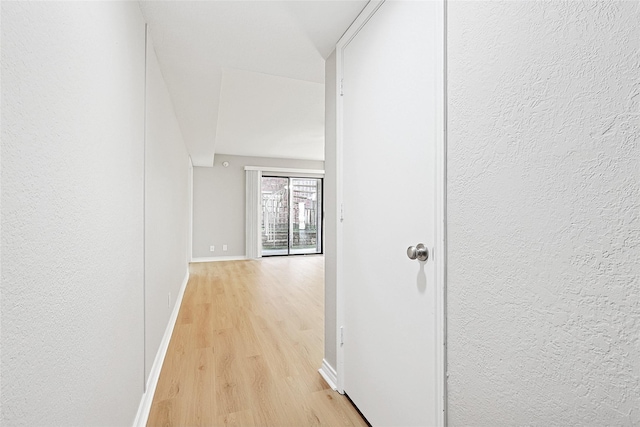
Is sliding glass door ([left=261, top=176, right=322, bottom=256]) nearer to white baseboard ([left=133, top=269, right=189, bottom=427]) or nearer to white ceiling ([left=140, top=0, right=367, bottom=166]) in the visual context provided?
white ceiling ([left=140, top=0, right=367, bottom=166])

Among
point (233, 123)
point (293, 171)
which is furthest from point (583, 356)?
point (293, 171)

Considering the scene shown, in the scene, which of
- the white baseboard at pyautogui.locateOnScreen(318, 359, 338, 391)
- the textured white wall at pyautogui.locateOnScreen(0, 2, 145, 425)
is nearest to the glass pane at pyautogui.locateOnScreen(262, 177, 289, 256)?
the white baseboard at pyautogui.locateOnScreen(318, 359, 338, 391)

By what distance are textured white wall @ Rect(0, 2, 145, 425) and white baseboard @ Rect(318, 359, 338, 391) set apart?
1092 mm

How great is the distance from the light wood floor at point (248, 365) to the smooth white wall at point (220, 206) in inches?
113

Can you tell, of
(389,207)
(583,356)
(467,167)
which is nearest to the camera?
(583,356)

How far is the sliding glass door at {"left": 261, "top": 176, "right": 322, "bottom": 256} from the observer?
7.33 metres

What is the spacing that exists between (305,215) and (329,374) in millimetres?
5767

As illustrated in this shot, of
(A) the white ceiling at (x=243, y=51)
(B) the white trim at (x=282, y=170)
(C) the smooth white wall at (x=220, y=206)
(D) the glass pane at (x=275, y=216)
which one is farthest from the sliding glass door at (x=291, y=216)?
(A) the white ceiling at (x=243, y=51)

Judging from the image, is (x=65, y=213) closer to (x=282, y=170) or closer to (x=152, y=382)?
(x=152, y=382)

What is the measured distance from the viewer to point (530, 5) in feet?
2.58

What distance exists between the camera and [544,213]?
0.75 meters

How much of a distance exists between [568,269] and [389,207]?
0.75 meters

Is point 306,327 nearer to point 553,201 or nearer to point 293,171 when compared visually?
point 553,201

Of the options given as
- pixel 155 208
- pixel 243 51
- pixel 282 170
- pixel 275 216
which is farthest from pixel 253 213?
pixel 243 51
